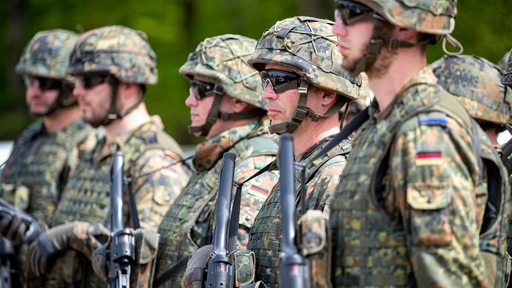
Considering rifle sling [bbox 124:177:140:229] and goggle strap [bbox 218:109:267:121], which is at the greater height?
goggle strap [bbox 218:109:267:121]

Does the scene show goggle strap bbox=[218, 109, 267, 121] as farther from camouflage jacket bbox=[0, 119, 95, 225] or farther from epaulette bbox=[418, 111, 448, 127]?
epaulette bbox=[418, 111, 448, 127]

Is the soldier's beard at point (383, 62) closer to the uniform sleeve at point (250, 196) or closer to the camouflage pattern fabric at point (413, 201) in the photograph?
the camouflage pattern fabric at point (413, 201)

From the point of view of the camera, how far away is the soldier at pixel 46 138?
432 inches

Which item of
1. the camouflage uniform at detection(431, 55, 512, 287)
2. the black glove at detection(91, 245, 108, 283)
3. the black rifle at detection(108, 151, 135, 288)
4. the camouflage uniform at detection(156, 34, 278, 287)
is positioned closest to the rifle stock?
the black glove at detection(91, 245, 108, 283)

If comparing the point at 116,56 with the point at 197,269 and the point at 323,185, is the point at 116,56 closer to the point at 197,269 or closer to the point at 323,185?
the point at 197,269

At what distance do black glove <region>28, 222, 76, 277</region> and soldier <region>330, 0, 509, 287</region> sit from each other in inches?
167

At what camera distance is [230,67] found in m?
8.05

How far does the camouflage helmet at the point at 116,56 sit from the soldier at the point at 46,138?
1346 millimetres

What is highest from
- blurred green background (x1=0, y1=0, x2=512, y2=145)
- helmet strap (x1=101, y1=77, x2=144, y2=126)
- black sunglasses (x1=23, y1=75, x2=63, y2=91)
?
blurred green background (x1=0, y1=0, x2=512, y2=145)

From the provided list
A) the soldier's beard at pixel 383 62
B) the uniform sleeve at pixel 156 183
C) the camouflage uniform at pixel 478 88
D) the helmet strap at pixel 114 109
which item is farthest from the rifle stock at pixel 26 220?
the soldier's beard at pixel 383 62

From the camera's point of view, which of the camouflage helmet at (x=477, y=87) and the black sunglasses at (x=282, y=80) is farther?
the camouflage helmet at (x=477, y=87)

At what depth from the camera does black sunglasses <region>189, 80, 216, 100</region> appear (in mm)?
8031

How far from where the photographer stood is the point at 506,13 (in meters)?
10.5

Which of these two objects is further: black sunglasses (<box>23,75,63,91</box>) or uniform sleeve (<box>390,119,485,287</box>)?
black sunglasses (<box>23,75,63,91</box>)
